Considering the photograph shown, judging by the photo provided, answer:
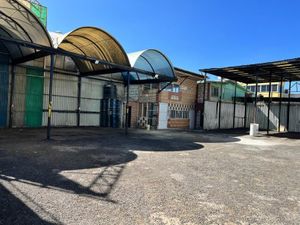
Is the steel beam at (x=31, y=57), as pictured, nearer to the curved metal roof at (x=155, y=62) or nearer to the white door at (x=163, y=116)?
the curved metal roof at (x=155, y=62)

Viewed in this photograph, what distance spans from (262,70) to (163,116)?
29.5 feet

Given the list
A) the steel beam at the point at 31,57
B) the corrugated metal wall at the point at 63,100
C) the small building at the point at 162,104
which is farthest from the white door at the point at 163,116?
the steel beam at the point at 31,57

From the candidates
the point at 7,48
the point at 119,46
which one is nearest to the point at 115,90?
the point at 119,46

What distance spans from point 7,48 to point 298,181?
1611 centimetres

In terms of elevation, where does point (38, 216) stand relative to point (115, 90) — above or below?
below

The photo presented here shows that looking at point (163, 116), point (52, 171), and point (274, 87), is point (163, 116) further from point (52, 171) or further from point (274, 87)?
point (274, 87)

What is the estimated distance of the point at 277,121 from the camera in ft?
87.4

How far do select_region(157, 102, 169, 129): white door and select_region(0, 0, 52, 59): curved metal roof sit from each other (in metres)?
10.6

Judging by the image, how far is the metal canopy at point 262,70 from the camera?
1745cm

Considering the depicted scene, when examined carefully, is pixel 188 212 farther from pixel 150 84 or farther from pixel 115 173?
pixel 150 84

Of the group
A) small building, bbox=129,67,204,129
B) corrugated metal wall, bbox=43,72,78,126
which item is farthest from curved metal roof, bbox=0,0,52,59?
small building, bbox=129,67,204,129

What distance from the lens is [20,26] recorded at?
12789 millimetres

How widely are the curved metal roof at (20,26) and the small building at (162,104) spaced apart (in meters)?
9.43

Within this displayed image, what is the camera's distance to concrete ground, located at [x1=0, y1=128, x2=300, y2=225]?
147 inches
